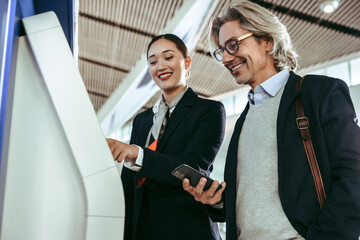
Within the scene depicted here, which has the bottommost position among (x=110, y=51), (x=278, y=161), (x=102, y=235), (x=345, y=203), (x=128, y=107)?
(x=102, y=235)

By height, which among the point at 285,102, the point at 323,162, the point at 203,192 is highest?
the point at 285,102

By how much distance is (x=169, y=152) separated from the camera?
176 cm

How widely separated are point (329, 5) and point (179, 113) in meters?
4.63

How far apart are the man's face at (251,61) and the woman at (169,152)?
234mm

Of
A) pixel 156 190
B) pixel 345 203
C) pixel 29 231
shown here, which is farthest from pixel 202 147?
pixel 29 231

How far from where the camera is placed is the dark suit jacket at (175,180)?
1.61 metres

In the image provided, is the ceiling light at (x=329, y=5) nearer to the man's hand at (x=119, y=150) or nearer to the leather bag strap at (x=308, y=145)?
the leather bag strap at (x=308, y=145)

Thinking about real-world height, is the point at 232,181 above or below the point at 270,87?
below

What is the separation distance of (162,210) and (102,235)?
24.0 inches

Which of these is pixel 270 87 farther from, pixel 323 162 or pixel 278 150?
pixel 323 162

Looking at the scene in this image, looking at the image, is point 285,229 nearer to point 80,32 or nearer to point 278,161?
point 278,161

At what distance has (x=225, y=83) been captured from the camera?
9.79 metres

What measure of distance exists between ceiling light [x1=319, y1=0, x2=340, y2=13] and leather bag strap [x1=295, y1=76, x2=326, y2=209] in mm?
4754

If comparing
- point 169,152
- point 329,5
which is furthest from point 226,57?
point 329,5
